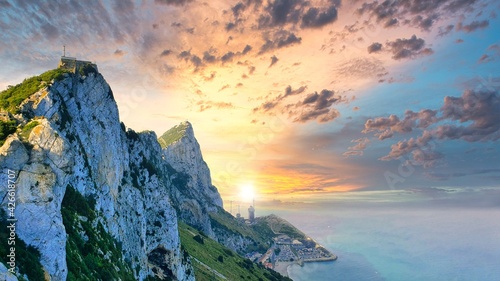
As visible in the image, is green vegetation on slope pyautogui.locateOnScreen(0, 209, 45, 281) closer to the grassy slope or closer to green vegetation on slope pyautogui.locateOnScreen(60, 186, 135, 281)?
green vegetation on slope pyautogui.locateOnScreen(60, 186, 135, 281)

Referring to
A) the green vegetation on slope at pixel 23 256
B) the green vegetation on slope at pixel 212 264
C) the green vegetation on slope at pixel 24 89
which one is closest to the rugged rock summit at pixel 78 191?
the green vegetation on slope at pixel 23 256

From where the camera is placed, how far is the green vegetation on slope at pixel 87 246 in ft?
113

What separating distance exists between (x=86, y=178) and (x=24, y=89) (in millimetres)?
17120

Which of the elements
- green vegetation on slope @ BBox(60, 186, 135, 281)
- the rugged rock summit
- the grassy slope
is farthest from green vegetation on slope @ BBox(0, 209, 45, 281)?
the grassy slope

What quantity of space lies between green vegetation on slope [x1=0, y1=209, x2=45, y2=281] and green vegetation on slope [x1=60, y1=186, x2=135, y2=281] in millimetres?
5041

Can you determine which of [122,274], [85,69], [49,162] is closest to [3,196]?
[49,162]

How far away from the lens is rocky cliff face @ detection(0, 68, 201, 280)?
1091 inches

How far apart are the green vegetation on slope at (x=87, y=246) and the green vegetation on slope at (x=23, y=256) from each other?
504 centimetres

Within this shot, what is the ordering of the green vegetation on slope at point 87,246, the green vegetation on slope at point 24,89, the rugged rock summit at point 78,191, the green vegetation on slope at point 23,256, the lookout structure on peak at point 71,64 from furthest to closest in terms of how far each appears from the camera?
the lookout structure on peak at point 71,64 → the green vegetation on slope at point 24,89 → the green vegetation on slope at point 87,246 → the rugged rock summit at point 78,191 → the green vegetation on slope at point 23,256

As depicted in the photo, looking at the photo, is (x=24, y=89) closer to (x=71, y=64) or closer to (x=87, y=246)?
(x=71, y=64)

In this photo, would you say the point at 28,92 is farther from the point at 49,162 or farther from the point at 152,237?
the point at 152,237

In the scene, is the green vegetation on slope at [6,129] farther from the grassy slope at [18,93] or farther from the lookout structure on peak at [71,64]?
the lookout structure on peak at [71,64]

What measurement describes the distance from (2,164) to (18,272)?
10330 mm

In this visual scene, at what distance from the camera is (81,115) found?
5588cm
